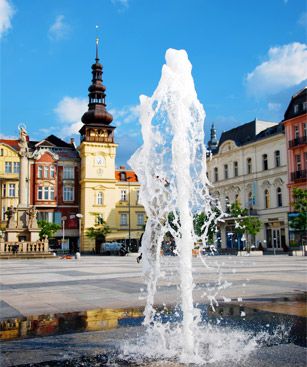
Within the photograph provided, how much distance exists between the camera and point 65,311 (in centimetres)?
796

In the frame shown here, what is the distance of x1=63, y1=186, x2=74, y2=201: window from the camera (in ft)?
212

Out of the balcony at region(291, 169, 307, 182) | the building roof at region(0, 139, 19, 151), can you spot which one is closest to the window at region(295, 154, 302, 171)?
the balcony at region(291, 169, 307, 182)

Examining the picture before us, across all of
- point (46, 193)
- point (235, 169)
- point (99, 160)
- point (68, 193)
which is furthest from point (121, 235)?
point (235, 169)

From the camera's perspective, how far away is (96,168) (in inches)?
2515

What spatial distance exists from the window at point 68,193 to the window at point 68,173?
1449 millimetres

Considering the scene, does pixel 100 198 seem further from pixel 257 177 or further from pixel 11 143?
pixel 257 177

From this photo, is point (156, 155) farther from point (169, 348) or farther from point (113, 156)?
point (113, 156)

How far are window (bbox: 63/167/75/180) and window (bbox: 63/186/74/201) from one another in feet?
4.75

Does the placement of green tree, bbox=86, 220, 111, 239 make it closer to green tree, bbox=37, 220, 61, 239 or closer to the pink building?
green tree, bbox=37, 220, 61, 239

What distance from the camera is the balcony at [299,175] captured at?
44537mm

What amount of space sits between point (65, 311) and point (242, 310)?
3.09 metres

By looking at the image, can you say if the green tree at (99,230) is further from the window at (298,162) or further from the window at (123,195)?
the window at (298,162)

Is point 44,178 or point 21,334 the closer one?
point 21,334

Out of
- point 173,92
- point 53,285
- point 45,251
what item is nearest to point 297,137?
point 45,251
